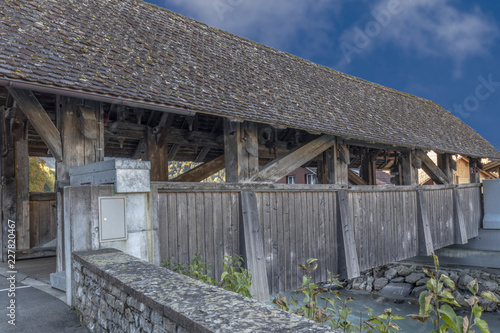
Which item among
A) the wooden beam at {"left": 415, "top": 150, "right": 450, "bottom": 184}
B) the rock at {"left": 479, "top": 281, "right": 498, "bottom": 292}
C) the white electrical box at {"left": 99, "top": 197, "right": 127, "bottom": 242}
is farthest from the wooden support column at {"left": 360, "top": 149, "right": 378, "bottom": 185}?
the white electrical box at {"left": 99, "top": 197, "right": 127, "bottom": 242}

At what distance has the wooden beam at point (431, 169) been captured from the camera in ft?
32.0

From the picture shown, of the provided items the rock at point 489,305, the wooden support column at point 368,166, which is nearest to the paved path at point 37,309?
Answer: the wooden support column at point 368,166

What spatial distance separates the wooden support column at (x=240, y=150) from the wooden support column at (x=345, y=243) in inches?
93.2

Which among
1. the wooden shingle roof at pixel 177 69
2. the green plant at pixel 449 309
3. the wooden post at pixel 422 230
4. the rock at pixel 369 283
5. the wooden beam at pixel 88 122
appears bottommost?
the rock at pixel 369 283

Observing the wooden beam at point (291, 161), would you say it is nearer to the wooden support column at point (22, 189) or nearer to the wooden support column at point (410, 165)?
the wooden support column at point (410, 165)

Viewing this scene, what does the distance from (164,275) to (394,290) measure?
12.7 metres

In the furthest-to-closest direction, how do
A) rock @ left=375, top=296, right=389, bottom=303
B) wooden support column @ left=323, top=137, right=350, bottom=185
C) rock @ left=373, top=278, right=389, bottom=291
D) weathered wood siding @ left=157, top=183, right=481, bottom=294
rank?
rock @ left=373, top=278, right=389, bottom=291
rock @ left=375, top=296, right=389, bottom=303
wooden support column @ left=323, top=137, right=350, bottom=185
weathered wood siding @ left=157, top=183, right=481, bottom=294

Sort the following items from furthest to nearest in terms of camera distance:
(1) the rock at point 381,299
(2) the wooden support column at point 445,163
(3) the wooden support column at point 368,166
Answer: (1) the rock at point 381,299
(3) the wooden support column at point 368,166
(2) the wooden support column at point 445,163

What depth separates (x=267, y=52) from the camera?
8.95 meters

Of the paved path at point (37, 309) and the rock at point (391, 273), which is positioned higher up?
the paved path at point (37, 309)

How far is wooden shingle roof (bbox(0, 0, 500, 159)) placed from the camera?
4.39 meters

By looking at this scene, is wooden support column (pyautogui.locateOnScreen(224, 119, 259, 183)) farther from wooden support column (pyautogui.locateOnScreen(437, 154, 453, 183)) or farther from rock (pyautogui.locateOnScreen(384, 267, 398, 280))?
rock (pyautogui.locateOnScreen(384, 267, 398, 280))

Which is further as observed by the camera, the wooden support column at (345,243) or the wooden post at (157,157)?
the wooden support column at (345,243)

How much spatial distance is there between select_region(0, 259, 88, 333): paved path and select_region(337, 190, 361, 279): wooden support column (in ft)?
16.5
